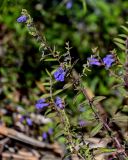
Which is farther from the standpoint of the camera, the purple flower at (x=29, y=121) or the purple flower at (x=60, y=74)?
the purple flower at (x=29, y=121)

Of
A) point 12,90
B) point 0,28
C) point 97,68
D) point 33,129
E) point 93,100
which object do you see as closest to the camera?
point 93,100

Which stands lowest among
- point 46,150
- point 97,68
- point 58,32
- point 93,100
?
point 46,150

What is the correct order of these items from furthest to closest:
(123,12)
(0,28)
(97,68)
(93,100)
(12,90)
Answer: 1. (123,12)
2. (0,28)
3. (97,68)
4. (12,90)
5. (93,100)

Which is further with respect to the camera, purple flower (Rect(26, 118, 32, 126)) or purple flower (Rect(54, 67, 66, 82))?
purple flower (Rect(26, 118, 32, 126))

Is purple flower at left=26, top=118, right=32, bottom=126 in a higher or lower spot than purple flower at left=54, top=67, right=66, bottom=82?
lower

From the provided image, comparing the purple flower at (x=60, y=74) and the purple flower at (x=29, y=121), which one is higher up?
the purple flower at (x=60, y=74)

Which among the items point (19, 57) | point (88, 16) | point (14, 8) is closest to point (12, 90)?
point (19, 57)

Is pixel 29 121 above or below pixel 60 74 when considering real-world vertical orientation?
below

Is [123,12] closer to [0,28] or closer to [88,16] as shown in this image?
[88,16]

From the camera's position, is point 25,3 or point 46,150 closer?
point 46,150

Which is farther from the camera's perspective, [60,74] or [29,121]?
[29,121]

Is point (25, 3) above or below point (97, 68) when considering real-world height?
above
